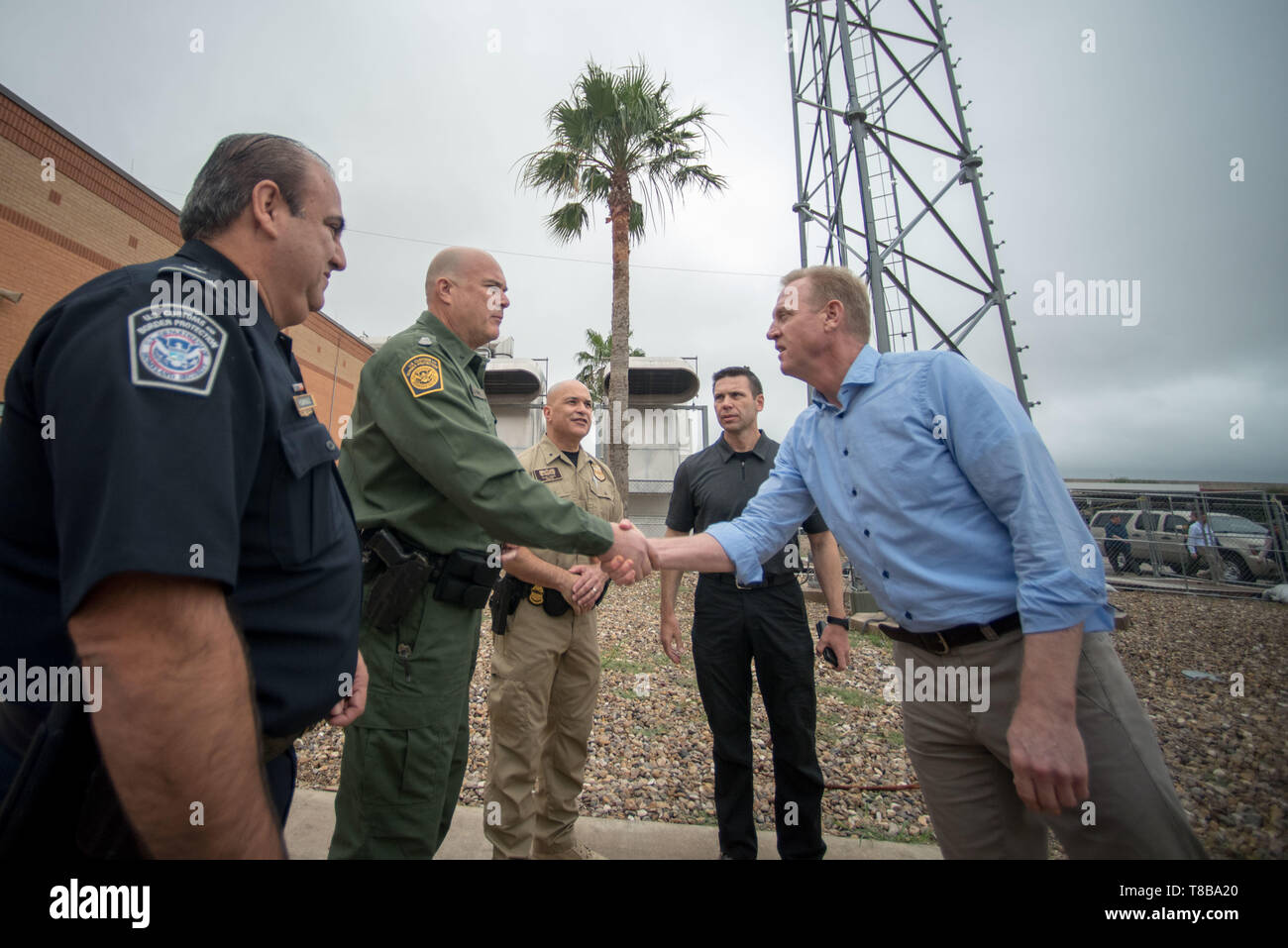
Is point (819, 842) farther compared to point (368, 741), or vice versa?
point (819, 842)

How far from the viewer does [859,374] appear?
2.01m

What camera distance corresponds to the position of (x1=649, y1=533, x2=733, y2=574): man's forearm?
2.41 m

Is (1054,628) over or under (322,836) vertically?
over

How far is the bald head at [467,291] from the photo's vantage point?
8.11 feet

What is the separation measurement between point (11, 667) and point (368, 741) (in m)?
1.10

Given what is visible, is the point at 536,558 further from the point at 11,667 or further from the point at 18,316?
the point at 18,316

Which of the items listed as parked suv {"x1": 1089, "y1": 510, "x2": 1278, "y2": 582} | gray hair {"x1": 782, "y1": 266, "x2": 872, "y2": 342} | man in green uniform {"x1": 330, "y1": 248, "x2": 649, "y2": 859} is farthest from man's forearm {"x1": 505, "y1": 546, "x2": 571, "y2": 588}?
parked suv {"x1": 1089, "y1": 510, "x2": 1278, "y2": 582}

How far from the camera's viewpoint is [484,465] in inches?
75.5

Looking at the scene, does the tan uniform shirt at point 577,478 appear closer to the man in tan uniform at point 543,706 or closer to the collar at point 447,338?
the man in tan uniform at point 543,706

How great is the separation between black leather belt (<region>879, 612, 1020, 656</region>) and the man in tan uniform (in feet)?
5.46

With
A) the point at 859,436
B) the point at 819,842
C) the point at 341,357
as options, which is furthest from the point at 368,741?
the point at 341,357

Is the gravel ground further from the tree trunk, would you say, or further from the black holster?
the tree trunk

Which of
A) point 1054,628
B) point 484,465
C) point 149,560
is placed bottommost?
point 1054,628

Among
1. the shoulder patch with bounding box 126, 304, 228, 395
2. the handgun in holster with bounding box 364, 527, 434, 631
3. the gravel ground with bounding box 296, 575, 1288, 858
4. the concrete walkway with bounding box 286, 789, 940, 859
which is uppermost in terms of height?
the shoulder patch with bounding box 126, 304, 228, 395
